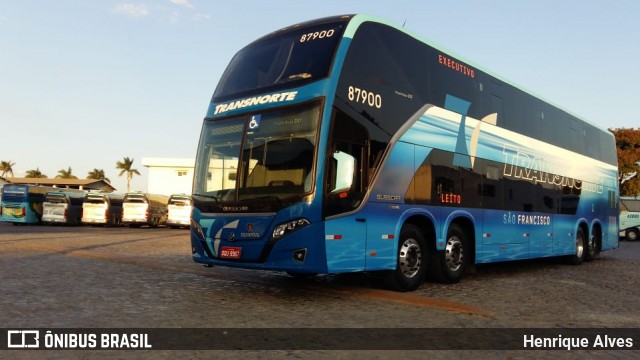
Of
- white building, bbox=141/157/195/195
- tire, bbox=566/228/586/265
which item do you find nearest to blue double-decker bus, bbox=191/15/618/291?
tire, bbox=566/228/586/265

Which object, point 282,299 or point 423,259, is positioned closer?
point 282,299

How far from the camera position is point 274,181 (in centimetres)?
733

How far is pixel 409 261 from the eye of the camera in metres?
8.62

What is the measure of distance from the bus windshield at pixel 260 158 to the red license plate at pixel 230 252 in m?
0.67

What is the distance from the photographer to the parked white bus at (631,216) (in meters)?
34.2

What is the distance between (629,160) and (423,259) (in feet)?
159

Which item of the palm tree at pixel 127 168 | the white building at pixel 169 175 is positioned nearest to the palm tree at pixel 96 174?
the palm tree at pixel 127 168

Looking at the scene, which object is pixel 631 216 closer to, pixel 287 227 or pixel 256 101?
pixel 256 101

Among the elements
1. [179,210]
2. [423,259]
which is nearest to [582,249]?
[423,259]

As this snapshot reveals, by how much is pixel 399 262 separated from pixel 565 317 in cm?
257

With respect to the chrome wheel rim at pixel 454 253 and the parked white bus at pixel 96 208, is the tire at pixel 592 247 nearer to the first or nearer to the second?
the chrome wheel rim at pixel 454 253

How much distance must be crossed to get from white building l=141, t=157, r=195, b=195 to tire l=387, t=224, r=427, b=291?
54274mm

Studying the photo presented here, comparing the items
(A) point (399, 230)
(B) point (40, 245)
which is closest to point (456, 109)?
(A) point (399, 230)

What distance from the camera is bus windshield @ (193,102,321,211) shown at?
7.14m
